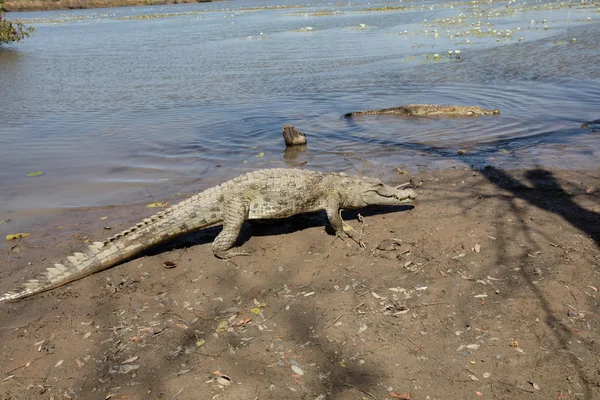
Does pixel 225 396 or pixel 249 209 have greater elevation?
pixel 249 209

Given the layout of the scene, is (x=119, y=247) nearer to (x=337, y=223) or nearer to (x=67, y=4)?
(x=337, y=223)

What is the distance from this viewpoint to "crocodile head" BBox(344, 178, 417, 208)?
5523 mm

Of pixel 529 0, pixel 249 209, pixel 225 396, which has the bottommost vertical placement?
pixel 225 396

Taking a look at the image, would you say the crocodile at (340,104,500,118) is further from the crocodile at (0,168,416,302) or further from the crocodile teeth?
the crocodile teeth

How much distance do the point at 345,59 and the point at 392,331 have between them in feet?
52.9

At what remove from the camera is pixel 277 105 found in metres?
12.3

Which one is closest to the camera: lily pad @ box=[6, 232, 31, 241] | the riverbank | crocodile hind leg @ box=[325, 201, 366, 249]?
crocodile hind leg @ box=[325, 201, 366, 249]

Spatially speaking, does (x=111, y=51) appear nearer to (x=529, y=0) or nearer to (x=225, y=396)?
(x=225, y=396)

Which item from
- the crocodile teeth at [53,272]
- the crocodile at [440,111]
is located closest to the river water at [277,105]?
the crocodile at [440,111]

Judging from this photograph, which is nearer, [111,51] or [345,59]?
[345,59]

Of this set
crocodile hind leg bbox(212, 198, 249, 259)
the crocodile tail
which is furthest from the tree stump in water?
the crocodile tail

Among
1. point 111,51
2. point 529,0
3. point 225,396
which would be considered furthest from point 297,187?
point 529,0

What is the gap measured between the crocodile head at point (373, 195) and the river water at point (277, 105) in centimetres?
151

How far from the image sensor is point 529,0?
41.4 meters
